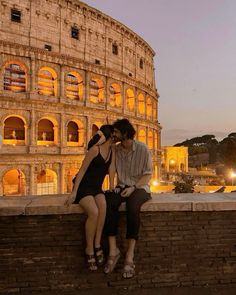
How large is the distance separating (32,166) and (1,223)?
60.8 ft

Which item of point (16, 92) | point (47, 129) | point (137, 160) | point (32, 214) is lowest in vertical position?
point (32, 214)

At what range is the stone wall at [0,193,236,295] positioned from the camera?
12.8 ft

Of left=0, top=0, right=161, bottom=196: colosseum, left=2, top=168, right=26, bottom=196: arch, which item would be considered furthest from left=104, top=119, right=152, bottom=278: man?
left=2, top=168, right=26, bottom=196: arch

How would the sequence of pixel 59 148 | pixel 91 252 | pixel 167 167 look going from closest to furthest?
pixel 91 252 < pixel 59 148 < pixel 167 167

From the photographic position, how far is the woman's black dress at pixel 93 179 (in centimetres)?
375

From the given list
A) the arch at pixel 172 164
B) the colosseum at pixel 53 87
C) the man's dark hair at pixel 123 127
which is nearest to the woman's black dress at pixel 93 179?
the man's dark hair at pixel 123 127

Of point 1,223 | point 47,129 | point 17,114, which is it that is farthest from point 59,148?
point 1,223

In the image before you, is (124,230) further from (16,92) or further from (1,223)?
(16,92)

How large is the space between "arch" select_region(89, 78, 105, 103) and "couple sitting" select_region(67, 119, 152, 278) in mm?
23124

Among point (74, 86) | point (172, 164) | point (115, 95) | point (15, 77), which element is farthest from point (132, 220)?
point (172, 164)

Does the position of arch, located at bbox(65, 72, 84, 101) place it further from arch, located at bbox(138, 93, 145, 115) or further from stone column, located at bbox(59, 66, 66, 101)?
arch, located at bbox(138, 93, 145, 115)

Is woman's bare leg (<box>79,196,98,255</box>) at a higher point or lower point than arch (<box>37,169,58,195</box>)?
higher

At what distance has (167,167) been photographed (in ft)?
221

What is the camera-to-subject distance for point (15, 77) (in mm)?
22500
